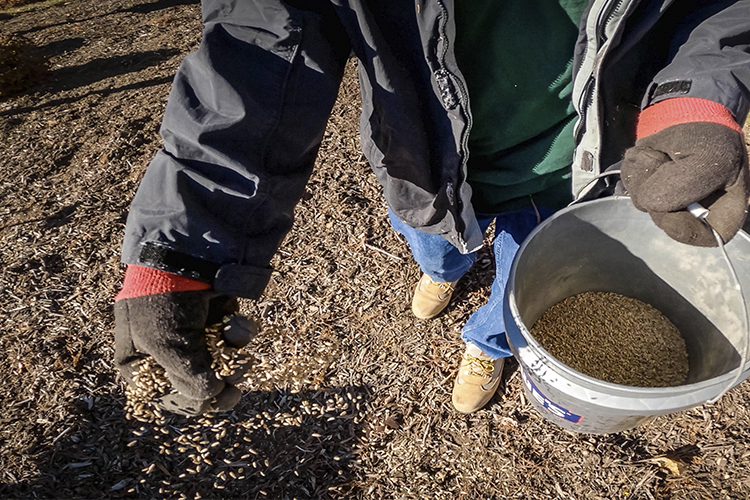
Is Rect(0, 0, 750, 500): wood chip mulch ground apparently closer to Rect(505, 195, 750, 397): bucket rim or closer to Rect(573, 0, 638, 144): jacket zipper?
Rect(505, 195, 750, 397): bucket rim

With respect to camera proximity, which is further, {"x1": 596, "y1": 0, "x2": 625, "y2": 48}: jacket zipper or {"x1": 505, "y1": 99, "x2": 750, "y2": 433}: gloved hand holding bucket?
{"x1": 505, "y1": 99, "x2": 750, "y2": 433}: gloved hand holding bucket

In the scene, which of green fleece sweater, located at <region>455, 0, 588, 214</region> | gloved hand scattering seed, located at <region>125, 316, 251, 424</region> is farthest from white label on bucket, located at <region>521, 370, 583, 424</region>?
gloved hand scattering seed, located at <region>125, 316, 251, 424</region>

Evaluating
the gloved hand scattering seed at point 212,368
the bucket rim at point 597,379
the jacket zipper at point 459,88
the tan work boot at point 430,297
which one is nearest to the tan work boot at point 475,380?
the tan work boot at point 430,297

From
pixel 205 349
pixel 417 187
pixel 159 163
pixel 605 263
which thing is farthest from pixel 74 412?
pixel 605 263

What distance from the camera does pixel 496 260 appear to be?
1930 millimetres

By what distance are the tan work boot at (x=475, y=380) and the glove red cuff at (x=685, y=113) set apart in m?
1.19

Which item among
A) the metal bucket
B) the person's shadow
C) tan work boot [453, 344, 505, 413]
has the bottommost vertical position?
the person's shadow

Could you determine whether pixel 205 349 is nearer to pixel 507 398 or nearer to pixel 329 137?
pixel 507 398

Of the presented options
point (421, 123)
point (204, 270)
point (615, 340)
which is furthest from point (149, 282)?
point (615, 340)

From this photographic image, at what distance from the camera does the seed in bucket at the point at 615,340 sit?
6.05 ft

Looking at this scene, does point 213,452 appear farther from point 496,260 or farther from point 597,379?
point 597,379

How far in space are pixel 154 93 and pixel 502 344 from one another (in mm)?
3437

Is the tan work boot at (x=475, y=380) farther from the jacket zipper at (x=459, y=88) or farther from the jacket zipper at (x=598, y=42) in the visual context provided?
the jacket zipper at (x=598, y=42)

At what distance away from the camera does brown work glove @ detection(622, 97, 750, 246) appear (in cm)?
124
